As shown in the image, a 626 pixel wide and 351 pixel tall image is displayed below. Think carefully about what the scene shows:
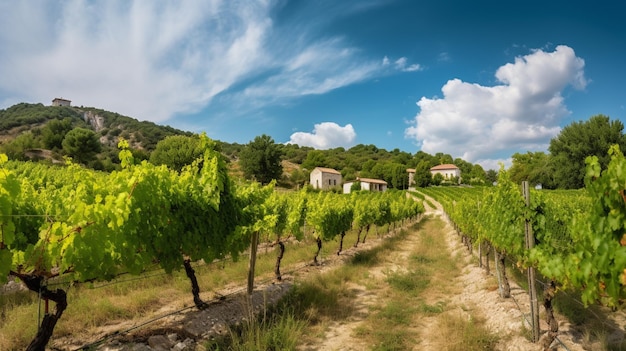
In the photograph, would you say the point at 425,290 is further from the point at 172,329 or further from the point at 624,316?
the point at 172,329

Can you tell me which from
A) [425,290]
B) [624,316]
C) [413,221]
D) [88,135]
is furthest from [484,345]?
[88,135]

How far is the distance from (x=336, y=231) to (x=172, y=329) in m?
8.35

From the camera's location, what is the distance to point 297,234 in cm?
1067

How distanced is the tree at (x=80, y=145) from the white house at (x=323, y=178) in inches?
1509

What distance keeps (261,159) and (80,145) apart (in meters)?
24.1

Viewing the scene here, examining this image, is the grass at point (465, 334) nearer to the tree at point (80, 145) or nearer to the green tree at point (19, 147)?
the green tree at point (19, 147)

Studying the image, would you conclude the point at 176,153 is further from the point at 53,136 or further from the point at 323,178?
the point at 323,178

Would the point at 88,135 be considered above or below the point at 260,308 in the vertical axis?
above

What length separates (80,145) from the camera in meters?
46.8

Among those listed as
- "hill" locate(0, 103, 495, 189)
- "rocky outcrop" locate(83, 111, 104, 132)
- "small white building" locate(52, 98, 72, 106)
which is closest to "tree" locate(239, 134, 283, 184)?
"hill" locate(0, 103, 495, 189)

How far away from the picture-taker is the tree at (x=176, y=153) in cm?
4634

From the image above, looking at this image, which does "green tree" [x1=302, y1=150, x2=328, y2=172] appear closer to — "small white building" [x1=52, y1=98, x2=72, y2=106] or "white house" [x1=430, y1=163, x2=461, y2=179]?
"white house" [x1=430, y1=163, x2=461, y2=179]

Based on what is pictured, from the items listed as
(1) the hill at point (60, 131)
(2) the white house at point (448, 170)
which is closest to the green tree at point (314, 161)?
(2) the white house at point (448, 170)

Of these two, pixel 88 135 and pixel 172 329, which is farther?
pixel 88 135
